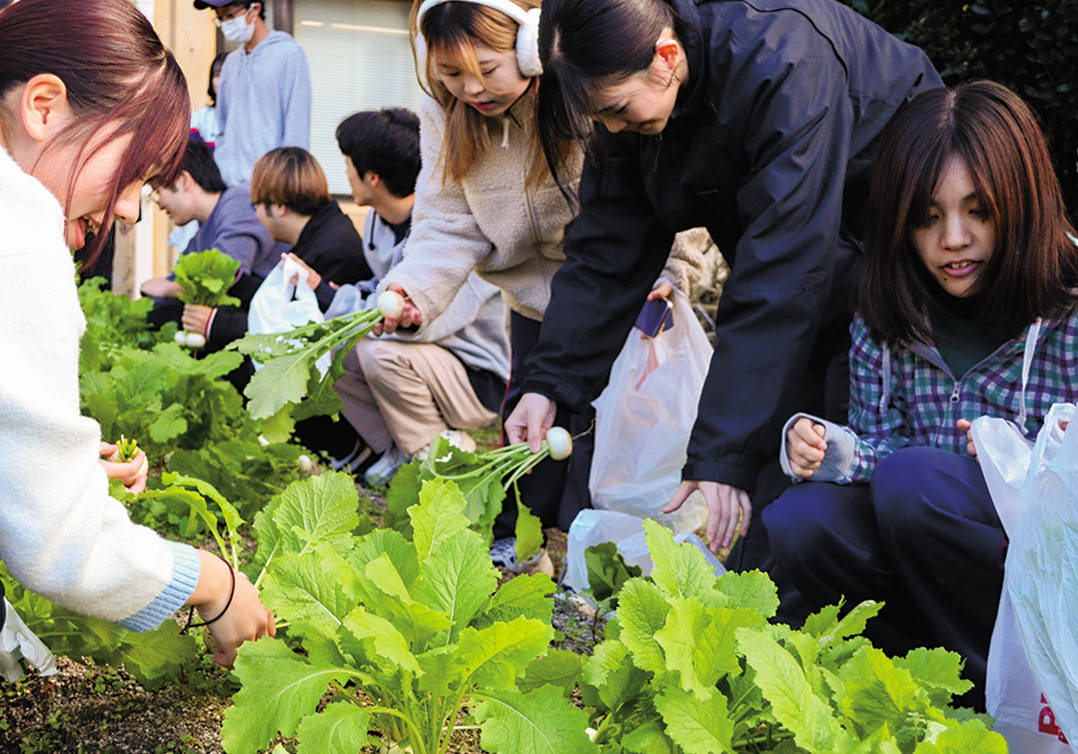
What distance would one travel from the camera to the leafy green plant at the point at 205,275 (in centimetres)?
411

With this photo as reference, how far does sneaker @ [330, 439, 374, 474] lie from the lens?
4207mm

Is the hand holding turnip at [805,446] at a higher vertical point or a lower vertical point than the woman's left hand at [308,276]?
higher

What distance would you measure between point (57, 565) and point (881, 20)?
282cm

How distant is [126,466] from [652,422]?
138cm

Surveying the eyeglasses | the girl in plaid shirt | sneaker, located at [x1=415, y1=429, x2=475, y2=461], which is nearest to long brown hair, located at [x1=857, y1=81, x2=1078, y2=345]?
the girl in plaid shirt

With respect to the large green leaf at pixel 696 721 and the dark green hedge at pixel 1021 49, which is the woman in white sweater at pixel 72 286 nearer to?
the large green leaf at pixel 696 721

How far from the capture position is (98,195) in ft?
4.56

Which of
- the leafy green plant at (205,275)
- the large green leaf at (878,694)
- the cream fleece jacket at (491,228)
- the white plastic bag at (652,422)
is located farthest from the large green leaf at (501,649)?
the leafy green plant at (205,275)

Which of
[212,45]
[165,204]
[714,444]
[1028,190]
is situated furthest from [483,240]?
[212,45]

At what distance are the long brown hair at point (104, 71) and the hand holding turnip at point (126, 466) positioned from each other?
40 cm

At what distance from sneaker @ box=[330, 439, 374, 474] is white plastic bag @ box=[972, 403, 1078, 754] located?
2983mm

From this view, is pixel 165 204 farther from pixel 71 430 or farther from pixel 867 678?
pixel 867 678

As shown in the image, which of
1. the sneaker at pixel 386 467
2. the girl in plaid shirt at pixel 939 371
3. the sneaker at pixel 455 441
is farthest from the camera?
the sneaker at pixel 386 467

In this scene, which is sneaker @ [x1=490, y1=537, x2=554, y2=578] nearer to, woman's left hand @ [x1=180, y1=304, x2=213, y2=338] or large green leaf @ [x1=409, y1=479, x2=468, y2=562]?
large green leaf @ [x1=409, y1=479, x2=468, y2=562]
